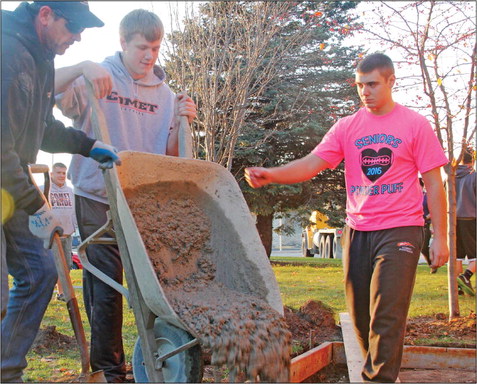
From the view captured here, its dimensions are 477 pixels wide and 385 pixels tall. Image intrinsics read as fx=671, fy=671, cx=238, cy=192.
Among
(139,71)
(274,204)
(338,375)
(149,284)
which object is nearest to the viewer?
(149,284)

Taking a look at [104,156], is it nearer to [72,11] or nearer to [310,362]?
[72,11]

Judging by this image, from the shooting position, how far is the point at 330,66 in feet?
63.7

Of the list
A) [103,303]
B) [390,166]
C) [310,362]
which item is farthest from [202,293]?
[310,362]

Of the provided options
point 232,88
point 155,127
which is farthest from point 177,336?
point 232,88

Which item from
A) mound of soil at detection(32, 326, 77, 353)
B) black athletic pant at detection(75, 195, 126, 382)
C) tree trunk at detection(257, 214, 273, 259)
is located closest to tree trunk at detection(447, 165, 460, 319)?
mound of soil at detection(32, 326, 77, 353)

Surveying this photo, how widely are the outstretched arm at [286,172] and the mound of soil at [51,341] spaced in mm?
2641

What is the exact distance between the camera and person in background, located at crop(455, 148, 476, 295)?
9086 mm

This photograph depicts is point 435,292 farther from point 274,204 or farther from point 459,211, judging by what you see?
point 274,204

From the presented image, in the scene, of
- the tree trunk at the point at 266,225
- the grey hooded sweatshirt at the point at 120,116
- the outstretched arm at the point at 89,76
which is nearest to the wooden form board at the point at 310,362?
the grey hooded sweatshirt at the point at 120,116

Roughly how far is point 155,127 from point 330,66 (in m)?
15.9

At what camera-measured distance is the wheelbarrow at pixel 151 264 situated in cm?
311

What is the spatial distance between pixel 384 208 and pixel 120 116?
1.64 metres

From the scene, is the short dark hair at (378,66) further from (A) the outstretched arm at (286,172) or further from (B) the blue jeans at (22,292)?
(B) the blue jeans at (22,292)

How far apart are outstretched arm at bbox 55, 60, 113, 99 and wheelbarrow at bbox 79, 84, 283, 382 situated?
75 millimetres
